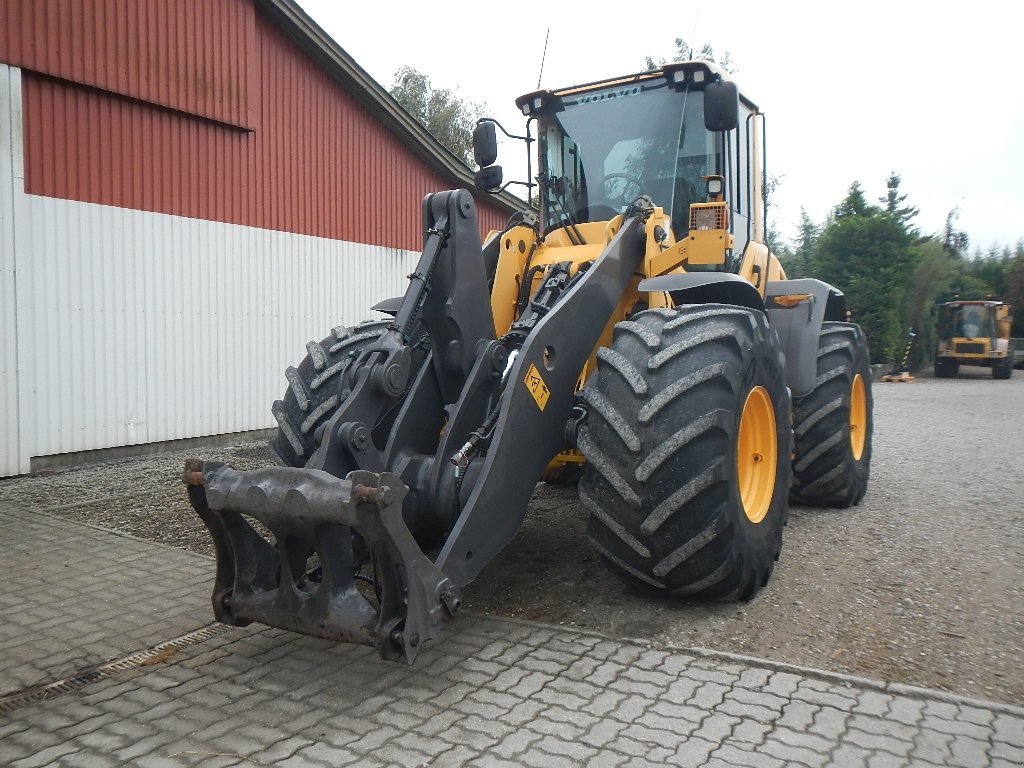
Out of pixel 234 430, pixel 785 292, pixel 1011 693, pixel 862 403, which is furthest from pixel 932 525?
pixel 234 430

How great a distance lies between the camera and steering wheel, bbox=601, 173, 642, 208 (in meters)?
5.39

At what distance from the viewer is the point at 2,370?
7594 millimetres

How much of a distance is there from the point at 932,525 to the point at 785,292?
2020mm

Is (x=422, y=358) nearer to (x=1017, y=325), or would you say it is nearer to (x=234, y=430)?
(x=234, y=430)

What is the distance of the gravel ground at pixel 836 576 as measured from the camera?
3.67 metres

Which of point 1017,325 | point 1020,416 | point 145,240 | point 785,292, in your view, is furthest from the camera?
point 1017,325

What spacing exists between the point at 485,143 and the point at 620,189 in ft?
3.06

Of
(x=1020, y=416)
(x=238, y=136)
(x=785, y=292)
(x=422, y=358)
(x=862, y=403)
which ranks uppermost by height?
(x=238, y=136)

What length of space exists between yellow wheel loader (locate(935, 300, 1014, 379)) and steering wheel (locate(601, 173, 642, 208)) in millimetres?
26781

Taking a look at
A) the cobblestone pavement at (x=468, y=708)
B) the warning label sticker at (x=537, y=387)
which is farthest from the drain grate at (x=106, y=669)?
the warning label sticker at (x=537, y=387)

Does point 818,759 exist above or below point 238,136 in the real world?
below

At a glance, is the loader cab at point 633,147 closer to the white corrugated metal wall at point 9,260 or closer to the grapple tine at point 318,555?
the grapple tine at point 318,555

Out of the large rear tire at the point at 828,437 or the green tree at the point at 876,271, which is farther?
the green tree at the point at 876,271

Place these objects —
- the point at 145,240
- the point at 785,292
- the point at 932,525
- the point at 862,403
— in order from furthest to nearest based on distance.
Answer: the point at 145,240 → the point at 862,403 → the point at 785,292 → the point at 932,525
